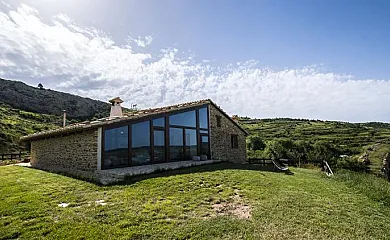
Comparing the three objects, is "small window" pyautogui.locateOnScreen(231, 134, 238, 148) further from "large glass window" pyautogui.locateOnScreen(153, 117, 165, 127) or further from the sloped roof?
"large glass window" pyautogui.locateOnScreen(153, 117, 165, 127)

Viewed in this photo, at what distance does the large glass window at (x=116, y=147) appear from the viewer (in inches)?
423

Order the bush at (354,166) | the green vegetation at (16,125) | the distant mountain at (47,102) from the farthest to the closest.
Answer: the distant mountain at (47,102) → the green vegetation at (16,125) → the bush at (354,166)

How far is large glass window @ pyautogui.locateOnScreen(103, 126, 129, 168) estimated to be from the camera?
1075cm

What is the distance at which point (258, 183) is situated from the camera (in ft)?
28.6

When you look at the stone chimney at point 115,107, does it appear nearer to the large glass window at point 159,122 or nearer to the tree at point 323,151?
the large glass window at point 159,122

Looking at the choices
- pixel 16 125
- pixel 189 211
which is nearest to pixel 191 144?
pixel 189 211

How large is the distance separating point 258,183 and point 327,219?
11.8 ft

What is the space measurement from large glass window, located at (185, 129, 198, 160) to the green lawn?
6468 mm

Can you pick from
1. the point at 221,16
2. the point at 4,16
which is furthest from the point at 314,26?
the point at 4,16

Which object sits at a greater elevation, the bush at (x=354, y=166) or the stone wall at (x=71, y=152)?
the stone wall at (x=71, y=152)

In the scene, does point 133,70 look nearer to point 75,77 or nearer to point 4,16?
point 4,16

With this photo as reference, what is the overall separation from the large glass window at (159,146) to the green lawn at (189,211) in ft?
14.4

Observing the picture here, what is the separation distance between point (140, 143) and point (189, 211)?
7.22 meters

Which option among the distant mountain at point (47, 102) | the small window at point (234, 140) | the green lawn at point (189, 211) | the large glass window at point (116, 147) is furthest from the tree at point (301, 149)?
the distant mountain at point (47, 102)
